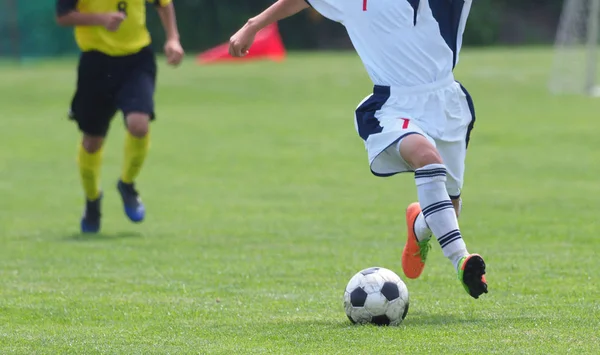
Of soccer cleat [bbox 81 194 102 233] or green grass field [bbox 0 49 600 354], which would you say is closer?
green grass field [bbox 0 49 600 354]

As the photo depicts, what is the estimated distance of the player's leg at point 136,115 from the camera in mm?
8922

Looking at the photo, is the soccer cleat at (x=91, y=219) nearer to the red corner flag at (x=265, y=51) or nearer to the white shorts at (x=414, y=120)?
the white shorts at (x=414, y=120)

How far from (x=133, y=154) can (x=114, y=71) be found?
27.0 inches

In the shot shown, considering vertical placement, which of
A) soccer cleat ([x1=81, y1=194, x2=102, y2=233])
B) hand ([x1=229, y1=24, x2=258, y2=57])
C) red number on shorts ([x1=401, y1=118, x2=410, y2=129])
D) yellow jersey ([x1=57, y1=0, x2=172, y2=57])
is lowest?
soccer cleat ([x1=81, y1=194, x2=102, y2=233])

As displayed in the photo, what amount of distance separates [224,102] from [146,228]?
15.0 m

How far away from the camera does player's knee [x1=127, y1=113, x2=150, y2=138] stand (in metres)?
8.91

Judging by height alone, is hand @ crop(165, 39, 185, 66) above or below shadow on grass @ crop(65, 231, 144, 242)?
above

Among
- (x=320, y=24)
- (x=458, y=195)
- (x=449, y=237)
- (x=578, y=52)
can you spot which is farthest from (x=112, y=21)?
(x=320, y=24)

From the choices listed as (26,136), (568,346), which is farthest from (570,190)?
(26,136)

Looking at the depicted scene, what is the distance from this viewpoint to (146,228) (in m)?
10.0

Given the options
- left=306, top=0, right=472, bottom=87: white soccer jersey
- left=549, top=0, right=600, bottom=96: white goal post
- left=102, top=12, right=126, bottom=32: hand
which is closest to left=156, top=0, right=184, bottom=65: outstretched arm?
left=102, top=12, right=126, bottom=32: hand

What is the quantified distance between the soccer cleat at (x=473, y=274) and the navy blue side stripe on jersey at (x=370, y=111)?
960mm

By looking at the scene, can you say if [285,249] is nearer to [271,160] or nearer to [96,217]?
[96,217]

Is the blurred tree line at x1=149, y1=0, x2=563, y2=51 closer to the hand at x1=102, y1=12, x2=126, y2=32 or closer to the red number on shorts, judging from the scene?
the hand at x1=102, y1=12, x2=126, y2=32
